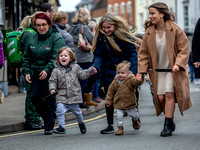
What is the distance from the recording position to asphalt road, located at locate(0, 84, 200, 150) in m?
6.40

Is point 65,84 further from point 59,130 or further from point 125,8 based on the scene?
point 125,8

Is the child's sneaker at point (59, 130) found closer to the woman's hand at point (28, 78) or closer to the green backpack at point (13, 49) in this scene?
the woman's hand at point (28, 78)

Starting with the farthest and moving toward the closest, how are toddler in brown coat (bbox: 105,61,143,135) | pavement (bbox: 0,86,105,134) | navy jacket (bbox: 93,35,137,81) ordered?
pavement (bbox: 0,86,105,134) → navy jacket (bbox: 93,35,137,81) → toddler in brown coat (bbox: 105,61,143,135)

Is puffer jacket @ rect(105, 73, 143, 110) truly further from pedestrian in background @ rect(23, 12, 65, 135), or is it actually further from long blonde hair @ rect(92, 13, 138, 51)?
pedestrian in background @ rect(23, 12, 65, 135)

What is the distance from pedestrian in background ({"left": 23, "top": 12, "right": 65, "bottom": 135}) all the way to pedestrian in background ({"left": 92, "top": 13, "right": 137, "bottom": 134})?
70 centimetres

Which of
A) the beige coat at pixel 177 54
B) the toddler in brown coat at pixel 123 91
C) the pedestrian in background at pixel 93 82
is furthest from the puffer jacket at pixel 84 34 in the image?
the beige coat at pixel 177 54

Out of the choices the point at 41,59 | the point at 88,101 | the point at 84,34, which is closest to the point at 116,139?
the point at 41,59

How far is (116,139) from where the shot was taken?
7.05 metres

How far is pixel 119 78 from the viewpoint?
24.9ft

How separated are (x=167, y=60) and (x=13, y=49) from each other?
11.5 feet

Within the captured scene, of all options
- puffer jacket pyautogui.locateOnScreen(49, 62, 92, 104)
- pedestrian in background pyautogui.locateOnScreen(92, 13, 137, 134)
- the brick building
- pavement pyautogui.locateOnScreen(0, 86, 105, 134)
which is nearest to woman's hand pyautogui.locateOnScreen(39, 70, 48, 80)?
puffer jacket pyautogui.locateOnScreen(49, 62, 92, 104)

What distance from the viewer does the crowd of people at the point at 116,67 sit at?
721cm

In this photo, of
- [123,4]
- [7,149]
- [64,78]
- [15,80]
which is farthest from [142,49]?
[123,4]

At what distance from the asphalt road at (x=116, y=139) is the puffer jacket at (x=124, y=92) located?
→ 442mm
